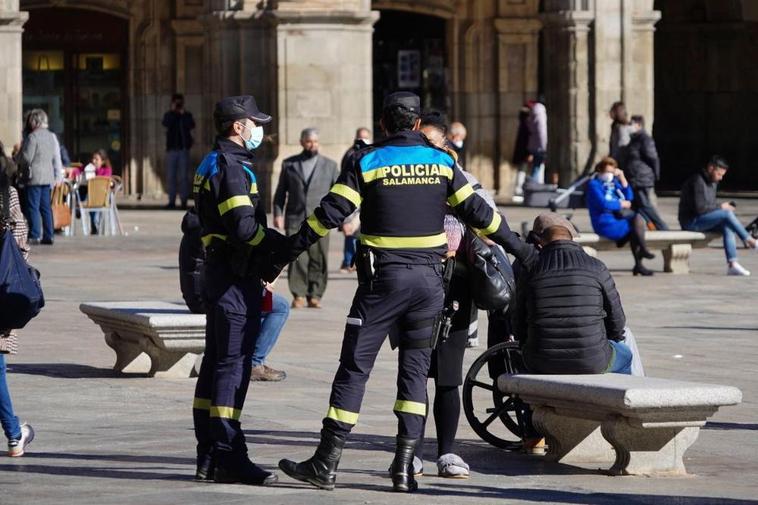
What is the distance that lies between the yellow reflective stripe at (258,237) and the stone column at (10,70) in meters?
21.2

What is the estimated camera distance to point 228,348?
377 inches

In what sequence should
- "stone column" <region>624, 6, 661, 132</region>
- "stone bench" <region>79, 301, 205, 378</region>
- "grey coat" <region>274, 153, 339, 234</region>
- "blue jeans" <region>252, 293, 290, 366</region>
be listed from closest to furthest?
"blue jeans" <region>252, 293, 290, 366</region>
"stone bench" <region>79, 301, 205, 378</region>
"grey coat" <region>274, 153, 339, 234</region>
"stone column" <region>624, 6, 661, 132</region>

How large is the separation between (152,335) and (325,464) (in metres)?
4.19

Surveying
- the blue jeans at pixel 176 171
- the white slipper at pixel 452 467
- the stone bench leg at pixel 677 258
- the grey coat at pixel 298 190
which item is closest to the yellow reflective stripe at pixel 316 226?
the white slipper at pixel 452 467

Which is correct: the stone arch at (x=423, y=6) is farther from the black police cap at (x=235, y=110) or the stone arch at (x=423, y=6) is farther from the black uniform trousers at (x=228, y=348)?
the black uniform trousers at (x=228, y=348)

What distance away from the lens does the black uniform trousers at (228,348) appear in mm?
9562

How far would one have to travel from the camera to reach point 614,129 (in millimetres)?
27969

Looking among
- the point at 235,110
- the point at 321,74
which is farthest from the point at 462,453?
the point at 321,74

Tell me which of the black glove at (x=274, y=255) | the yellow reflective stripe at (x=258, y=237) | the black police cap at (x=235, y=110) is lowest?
the black glove at (x=274, y=255)

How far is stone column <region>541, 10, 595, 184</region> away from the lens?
3036 centimetres

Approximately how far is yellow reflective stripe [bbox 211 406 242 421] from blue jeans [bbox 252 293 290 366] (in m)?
3.48

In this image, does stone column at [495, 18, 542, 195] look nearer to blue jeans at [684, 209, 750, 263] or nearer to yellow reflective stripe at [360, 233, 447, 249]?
blue jeans at [684, 209, 750, 263]

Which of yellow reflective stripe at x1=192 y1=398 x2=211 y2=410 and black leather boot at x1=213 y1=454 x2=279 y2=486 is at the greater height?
yellow reflective stripe at x1=192 y1=398 x2=211 y2=410

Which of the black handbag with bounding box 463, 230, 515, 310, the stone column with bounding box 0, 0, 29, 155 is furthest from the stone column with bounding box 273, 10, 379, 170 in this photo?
the black handbag with bounding box 463, 230, 515, 310
